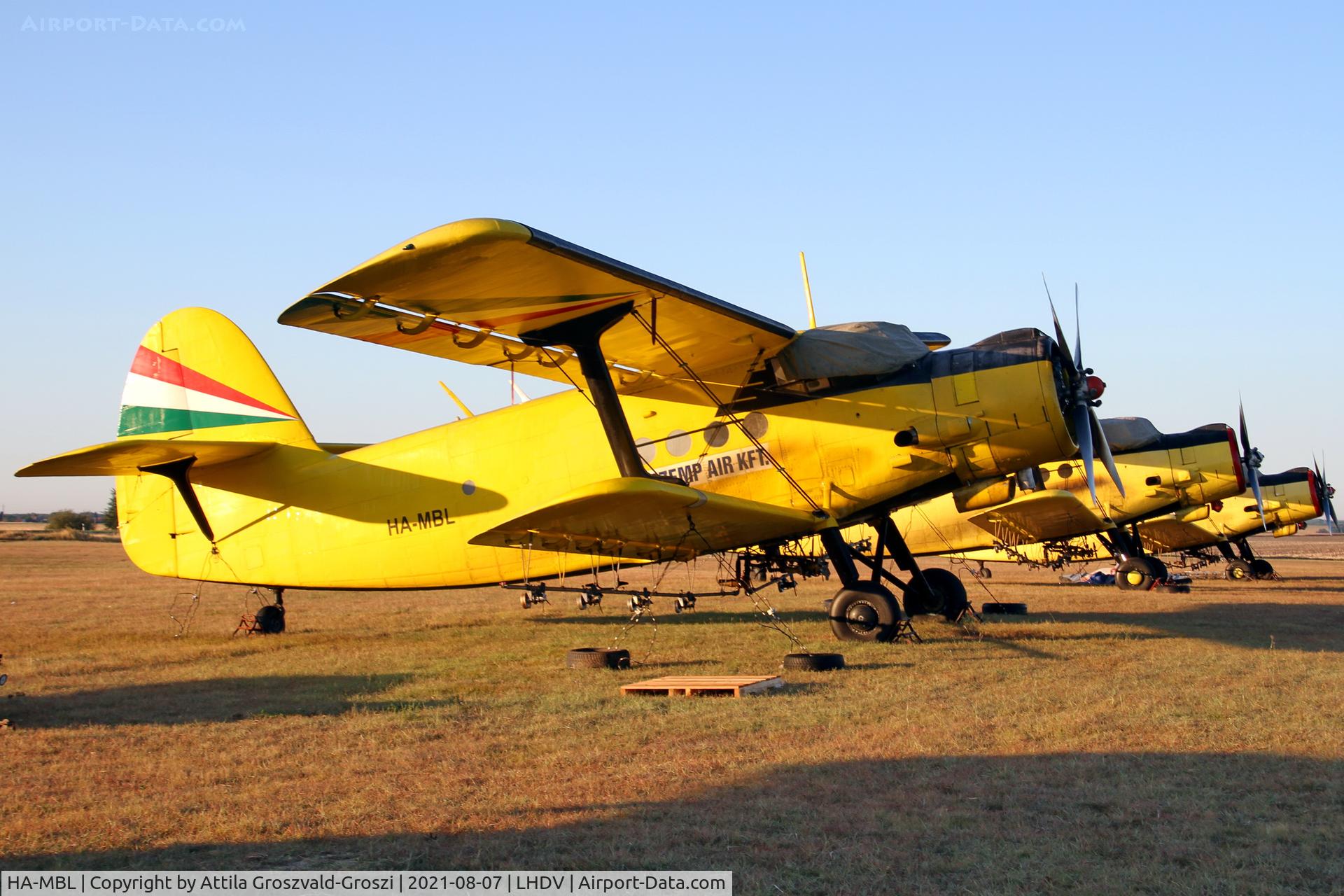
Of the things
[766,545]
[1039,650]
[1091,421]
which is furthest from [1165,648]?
[766,545]

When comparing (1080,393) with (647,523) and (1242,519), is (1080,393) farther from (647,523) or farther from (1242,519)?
(1242,519)

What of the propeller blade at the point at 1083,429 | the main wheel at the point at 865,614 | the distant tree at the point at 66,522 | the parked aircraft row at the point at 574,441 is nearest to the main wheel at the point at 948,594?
the parked aircraft row at the point at 574,441

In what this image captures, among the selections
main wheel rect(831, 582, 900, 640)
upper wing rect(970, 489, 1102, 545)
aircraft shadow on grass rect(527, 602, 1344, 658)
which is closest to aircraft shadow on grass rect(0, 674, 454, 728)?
main wheel rect(831, 582, 900, 640)

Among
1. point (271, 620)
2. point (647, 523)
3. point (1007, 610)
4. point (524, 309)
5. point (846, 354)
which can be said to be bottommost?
point (1007, 610)

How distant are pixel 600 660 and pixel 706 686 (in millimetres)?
2383

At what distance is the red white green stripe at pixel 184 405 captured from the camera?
1500cm

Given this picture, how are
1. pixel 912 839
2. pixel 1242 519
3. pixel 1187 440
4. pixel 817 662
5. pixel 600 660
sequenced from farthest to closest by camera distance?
pixel 1242 519
pixel 1187 440
pixel 600 660
pixel 817 662
pixel 912 839

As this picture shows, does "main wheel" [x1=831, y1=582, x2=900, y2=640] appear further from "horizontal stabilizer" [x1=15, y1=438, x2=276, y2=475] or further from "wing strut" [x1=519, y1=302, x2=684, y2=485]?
"horizontal stabilizer" [x1=15, y1=438, x2=276, y2=475]

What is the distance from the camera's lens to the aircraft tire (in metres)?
15.1

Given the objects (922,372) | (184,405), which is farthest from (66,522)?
(922,372)

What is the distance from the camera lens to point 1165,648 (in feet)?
38.7

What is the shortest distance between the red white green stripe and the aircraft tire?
9.57 ft

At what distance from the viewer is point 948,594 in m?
14.9

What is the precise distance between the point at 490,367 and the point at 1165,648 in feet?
28.9
